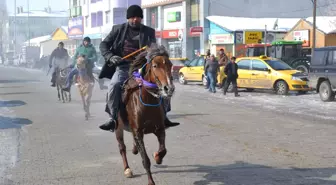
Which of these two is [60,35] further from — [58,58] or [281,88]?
[281,88]

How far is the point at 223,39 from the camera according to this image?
40.2 m

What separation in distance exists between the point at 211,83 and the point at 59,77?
749 cm

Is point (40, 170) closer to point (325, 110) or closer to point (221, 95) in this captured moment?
point (325, 110)

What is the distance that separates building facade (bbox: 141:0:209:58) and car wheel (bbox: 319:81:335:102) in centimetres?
2260

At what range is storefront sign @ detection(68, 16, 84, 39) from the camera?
238ft

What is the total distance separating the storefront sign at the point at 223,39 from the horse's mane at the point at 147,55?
33.0m

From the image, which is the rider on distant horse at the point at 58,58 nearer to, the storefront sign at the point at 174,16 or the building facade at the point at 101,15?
the storefront sign at the point at 174,16

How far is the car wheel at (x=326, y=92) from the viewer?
Result: 61.5 ft

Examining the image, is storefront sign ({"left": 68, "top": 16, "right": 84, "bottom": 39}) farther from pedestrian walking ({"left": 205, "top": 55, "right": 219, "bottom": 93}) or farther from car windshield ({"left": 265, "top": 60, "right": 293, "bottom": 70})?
car windshield ({"left": 265, "top": 60, "right": 293, "bottom": 70})

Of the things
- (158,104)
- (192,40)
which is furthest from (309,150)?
(192,40)

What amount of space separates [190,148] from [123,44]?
2703mm

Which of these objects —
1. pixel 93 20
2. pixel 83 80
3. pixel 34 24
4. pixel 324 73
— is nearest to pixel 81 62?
pixel 83 80

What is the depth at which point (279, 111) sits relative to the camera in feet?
52.7

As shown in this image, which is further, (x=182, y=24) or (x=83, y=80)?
(x=182, y=24)
